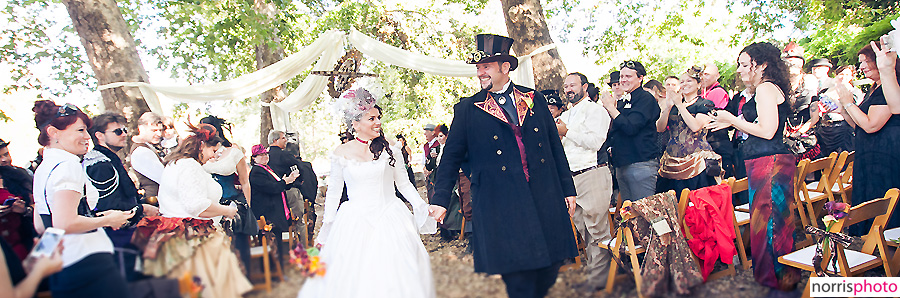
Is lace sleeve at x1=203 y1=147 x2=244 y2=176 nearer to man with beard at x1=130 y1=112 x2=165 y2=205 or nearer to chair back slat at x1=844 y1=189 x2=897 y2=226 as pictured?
man with beard at x1=130 y1=112 x2=165 y2=205

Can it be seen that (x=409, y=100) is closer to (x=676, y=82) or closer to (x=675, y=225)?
(x=676, y=82)

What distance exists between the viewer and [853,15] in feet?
24.8

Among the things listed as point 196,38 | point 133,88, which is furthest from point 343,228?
point 196,38

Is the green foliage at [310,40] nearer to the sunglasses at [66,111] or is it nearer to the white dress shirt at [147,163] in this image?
the white dress shirt at [147,163]

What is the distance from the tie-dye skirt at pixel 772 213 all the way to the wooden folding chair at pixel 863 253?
0.11 meters

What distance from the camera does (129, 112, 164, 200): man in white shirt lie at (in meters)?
3.61

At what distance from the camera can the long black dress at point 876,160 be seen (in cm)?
333

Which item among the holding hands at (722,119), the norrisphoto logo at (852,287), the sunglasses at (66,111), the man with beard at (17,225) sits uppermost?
the sunglasses at (66,111)

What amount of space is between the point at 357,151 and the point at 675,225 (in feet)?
6.50

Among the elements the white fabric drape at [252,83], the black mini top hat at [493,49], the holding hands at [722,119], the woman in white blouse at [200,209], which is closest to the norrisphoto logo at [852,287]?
the holding hands at [722,119]

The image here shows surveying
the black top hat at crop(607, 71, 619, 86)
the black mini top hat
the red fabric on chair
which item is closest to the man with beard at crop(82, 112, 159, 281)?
the black mini top hat

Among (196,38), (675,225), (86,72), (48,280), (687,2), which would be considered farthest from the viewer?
(687,2)

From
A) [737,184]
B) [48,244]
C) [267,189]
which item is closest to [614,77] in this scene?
[737,184]

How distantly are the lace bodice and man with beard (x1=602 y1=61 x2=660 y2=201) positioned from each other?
1.80 m
